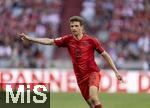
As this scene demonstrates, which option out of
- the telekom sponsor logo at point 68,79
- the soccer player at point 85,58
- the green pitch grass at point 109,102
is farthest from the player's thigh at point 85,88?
the telekom sponsor logo at point 68,79

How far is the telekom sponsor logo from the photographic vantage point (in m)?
21.8

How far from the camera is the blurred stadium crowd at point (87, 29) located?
23.6 meters

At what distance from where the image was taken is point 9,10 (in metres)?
26.1

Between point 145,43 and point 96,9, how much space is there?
9.80ft

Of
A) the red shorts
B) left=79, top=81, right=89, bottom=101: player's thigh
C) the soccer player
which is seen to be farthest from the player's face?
left=79, top=81, right=89, bottom=101: player's thigh

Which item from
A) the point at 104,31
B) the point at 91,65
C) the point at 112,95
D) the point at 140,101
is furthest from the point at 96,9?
the point at 91,65

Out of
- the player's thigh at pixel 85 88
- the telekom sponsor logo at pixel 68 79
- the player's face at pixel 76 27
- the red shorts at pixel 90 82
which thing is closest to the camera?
the player's face at pixel 76 27

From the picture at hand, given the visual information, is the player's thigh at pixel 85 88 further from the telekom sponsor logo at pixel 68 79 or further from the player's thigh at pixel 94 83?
the telekom sponsor logo at pixel 68 79

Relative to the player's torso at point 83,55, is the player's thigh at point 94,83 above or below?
below

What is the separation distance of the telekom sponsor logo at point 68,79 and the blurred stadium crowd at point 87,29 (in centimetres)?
94

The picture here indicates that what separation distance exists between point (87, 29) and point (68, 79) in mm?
3465

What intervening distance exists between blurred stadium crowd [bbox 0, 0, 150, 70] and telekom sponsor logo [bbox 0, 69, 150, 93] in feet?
3.07

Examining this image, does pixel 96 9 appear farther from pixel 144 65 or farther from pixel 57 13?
pixel 144 65

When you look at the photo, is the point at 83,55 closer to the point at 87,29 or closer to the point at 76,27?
the point at 76,27
